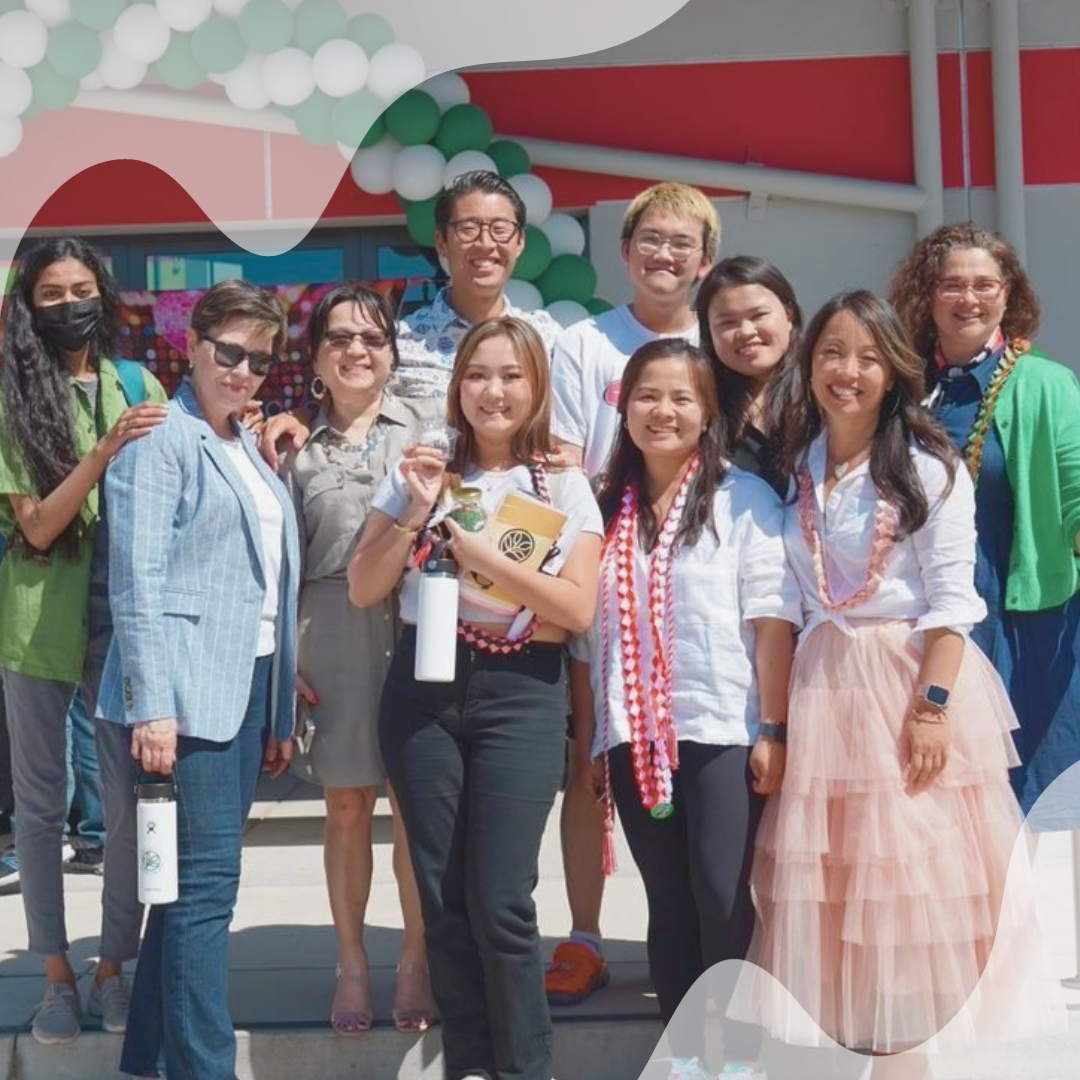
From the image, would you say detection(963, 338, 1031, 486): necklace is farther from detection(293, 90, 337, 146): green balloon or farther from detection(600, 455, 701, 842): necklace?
detection(293, 90, 337, 146): green balloon

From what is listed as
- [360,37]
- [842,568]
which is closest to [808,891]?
[842,568]

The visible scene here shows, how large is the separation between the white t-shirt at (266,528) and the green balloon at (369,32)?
308 cm

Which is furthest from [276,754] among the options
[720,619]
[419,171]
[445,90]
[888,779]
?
[445,90]

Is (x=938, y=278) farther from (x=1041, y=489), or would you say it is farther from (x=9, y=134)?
(x=9, y=134)

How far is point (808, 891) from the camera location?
301cm

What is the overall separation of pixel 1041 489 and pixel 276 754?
1.78 m

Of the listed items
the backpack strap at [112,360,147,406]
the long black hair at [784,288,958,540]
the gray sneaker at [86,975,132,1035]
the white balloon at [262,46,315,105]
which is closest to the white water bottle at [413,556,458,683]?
the long black hair at [784,288,958,540]

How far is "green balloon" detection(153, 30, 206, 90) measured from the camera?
5980 millimetres

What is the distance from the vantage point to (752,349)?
339cm

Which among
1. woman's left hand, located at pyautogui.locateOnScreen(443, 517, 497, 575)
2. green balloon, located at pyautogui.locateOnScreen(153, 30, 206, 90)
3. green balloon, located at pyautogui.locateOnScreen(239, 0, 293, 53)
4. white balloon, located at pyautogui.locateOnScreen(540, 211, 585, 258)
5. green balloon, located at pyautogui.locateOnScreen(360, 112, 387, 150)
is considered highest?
green balloon, located at pyautogui.locateOnScreen(239, 0, 293, 53)

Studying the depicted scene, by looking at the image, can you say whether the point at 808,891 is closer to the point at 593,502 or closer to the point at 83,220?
the point at 593,502

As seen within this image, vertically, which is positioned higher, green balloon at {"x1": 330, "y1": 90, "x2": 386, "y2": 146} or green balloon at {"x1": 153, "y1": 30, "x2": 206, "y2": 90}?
green balloon at {"x1": 153, "y1": 30, "x2": 206, "y2": 90}

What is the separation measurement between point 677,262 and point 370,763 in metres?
1.35

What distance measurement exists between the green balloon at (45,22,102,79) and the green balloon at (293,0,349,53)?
794 millimetres
